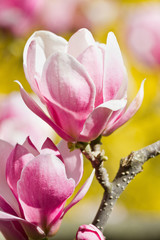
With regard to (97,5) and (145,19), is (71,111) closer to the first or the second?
(145,19)

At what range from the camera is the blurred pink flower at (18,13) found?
87cm

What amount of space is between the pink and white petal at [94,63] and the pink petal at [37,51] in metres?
0.02

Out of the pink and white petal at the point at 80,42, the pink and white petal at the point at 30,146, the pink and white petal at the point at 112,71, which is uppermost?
the pink and white petal at the point at 80,42

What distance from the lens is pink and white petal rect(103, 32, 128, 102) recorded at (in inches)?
13.1

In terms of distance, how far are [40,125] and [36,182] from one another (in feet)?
1.20

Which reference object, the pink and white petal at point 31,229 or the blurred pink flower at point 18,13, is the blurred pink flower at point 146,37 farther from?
the pink and white petal at point 31,229

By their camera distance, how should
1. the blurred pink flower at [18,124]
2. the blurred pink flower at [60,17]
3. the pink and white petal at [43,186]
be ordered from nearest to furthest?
1. the pink and white petal at [43,186]
2. the blurred pink flower at [18,124]
3. the blurred pink flower at [60,17]

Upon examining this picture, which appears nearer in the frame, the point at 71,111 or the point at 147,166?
the point at 71,111

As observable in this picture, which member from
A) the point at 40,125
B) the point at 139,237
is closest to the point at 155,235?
the point at 139,237

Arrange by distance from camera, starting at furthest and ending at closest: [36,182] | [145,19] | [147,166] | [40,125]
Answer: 1. [147,166]
2. [145,19]
3. [40,125]
4. [36,182]

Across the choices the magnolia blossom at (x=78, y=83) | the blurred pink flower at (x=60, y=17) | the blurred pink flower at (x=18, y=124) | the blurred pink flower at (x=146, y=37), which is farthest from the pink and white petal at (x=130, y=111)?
the blurred pink flower at (x=60, y=17)

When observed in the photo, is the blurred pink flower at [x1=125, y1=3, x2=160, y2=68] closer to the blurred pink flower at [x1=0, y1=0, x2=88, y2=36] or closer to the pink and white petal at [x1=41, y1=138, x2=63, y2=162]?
the blurred pink flower at [x1=0, y1=0, x2=88, y2=36]

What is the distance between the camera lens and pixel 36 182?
0.32m

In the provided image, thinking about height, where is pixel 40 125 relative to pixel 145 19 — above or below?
below
